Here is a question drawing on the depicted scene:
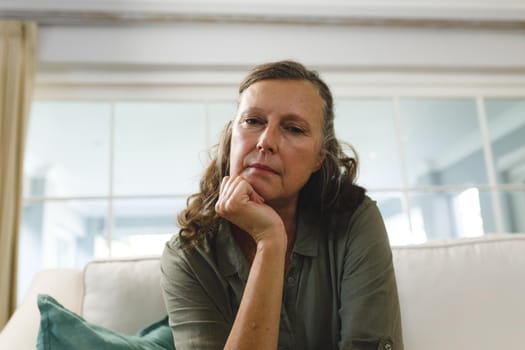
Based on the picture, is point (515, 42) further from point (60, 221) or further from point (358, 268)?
point (60, 221)

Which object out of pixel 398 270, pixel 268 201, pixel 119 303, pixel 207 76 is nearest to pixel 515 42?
pixel 207 76

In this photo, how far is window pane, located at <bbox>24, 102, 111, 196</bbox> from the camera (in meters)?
2.44

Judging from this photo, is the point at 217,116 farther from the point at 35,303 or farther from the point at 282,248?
the point at 282,248

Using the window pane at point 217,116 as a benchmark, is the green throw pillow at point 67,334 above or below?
below

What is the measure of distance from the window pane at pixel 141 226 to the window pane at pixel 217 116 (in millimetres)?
409

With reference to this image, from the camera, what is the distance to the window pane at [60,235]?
2363mm

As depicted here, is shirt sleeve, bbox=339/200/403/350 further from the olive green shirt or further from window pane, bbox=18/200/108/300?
window pane, bbox=18/200/108/300

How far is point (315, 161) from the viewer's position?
1348 millimetres

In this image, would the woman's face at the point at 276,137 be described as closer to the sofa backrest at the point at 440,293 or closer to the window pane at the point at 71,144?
the sofa backrest at the point at 440,293

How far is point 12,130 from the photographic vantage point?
2.25 meters

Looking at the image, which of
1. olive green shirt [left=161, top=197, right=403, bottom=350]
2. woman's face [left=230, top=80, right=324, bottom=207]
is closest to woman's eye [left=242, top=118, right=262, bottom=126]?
woman's face [left=230, top=80, right=324, bottom=207]

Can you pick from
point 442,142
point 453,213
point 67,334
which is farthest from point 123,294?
point 442,142

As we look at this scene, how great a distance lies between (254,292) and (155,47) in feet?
5.65

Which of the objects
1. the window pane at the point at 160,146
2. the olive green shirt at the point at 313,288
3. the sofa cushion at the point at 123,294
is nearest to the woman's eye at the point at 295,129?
the olive green shirt at the point at 313,288
